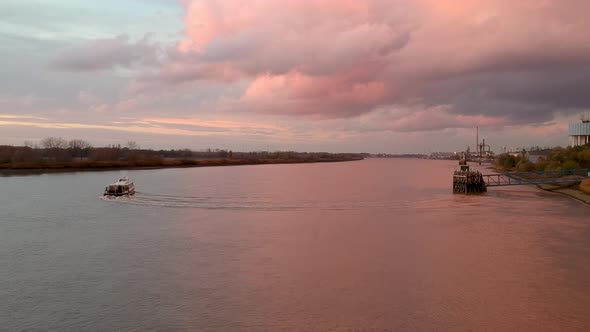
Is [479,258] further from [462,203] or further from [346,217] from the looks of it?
[462,203]

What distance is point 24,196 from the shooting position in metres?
43.1

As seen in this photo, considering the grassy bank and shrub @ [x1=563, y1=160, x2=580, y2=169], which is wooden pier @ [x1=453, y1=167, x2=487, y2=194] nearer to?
the grassy bank

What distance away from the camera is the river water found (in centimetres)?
1266

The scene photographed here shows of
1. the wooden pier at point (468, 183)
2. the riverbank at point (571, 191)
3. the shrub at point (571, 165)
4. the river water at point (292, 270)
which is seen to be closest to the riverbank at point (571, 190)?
the riverbank at point (571, 191)

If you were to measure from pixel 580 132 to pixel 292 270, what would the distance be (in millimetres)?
94669

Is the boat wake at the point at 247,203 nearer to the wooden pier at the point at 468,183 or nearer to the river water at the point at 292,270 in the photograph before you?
the river water at the point at 292,270

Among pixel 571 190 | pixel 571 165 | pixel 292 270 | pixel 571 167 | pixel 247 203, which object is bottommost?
pixel 292 270

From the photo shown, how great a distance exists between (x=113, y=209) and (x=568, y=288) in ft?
102

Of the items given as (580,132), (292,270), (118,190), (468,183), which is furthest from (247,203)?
(580,132)

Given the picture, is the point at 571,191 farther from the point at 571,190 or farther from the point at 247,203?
the point at 247,203

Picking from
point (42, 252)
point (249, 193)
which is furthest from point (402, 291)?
point (249, 193)

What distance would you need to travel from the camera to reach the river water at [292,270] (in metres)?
12.7

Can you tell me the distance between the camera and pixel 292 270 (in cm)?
1750

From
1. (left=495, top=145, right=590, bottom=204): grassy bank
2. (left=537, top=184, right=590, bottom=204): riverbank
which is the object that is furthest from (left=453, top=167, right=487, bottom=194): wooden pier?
(left=495, top=145, right=590, bottom=204): grassy bank
